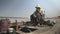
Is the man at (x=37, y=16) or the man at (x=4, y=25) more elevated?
the man at (x=37, y=16)

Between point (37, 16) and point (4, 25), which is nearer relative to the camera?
point (4, 25)

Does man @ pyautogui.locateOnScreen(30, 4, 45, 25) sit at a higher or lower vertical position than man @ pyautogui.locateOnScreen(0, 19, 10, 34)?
higher

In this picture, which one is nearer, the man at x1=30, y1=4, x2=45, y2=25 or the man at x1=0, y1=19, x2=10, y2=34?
the man at x1=0, y1=19, x2=10, y2=34

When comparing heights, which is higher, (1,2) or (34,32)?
(1,2)

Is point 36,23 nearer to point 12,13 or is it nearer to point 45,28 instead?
point 45,28

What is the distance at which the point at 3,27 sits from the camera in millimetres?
2568

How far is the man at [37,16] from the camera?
9.00ft

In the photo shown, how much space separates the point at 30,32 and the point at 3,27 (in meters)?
0.46

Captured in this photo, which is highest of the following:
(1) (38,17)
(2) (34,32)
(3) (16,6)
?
(3) (16,6)

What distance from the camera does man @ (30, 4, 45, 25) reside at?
274cm

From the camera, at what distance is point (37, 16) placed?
9.05 ft

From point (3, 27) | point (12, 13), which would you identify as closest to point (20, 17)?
point (12, 13)

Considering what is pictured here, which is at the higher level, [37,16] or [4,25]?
[37,16]

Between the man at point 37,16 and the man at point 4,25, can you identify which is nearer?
the man at point 4,25
